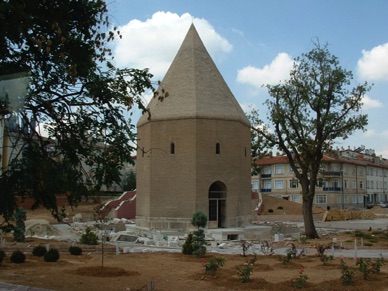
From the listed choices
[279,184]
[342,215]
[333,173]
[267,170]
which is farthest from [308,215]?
[267,170]

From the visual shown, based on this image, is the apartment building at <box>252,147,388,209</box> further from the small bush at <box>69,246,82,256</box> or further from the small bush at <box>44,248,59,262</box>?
the small bush at <box>44,248,59,262</box>

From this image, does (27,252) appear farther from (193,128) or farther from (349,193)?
(349,193)

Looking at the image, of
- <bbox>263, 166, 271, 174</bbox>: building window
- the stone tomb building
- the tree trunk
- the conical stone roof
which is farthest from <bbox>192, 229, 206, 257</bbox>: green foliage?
<bbox>263, 166, 271, 174</bbox>: building window

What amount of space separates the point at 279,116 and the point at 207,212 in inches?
289

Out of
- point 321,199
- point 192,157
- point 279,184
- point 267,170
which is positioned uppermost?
point 267,170

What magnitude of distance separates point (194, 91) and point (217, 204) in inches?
289

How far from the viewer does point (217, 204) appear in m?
29.9

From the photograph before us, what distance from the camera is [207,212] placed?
94.4 ft

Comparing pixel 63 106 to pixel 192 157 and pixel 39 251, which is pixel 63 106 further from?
pixel 192 157

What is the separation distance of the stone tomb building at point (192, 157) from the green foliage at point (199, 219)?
1921 millimetres

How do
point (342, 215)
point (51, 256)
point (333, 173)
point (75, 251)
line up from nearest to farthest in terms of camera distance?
point (51, 256), point (75, 251), point (342, 215), point (333, 173)

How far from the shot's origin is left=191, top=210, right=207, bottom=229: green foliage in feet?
85.4

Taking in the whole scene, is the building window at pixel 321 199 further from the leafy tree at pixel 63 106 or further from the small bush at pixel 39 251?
the leafy tree at pixel 63 106

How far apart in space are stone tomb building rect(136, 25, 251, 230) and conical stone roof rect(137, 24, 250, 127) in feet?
0.20
